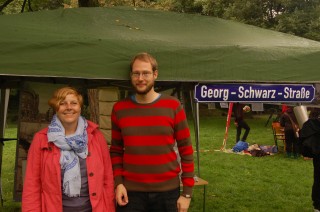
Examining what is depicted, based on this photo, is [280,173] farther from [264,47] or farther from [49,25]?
[49,25]

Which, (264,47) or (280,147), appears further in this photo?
(280,147)

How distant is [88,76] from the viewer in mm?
3432

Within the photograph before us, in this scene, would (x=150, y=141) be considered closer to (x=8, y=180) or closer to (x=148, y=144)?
(x=148, y=144)

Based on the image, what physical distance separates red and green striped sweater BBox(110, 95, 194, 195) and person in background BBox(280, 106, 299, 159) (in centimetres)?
941

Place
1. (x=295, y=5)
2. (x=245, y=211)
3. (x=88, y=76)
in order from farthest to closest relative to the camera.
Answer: (x=295, y=5) → (x=245, y=211) → (x=88, y=76)

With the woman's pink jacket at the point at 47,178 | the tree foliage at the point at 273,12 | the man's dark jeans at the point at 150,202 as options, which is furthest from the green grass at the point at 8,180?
the tree foliage at the point at 273,12

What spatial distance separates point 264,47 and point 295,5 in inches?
821

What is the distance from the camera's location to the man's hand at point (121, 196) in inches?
125

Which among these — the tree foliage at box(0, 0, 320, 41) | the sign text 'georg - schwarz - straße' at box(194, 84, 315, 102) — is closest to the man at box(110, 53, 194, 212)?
the sign text 'georg - schwarz - straße' at box(194, 84, 315, 102)

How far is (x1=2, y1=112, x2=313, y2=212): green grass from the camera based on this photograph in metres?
7.28

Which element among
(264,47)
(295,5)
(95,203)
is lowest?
(95,203)

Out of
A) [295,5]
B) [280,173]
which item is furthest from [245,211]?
[295,5]

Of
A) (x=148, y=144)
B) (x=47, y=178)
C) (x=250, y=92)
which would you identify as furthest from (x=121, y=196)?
(x=250, y=92)

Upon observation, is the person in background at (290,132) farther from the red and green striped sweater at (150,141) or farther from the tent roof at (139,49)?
the red and green striped sweater at (150,141)
